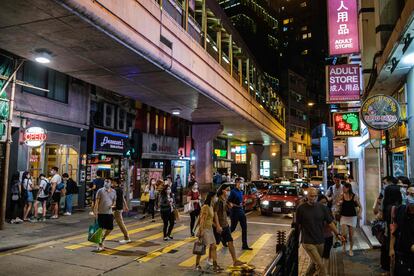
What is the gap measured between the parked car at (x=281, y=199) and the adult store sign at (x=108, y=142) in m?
9.13

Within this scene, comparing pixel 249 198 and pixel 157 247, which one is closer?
pixel 157 247

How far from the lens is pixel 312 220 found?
6.49m

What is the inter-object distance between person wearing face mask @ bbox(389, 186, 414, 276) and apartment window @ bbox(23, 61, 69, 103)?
14.3 meters

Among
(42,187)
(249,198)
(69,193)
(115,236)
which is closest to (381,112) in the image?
(115,236)

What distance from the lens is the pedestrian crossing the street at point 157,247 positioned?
8789 millimetres

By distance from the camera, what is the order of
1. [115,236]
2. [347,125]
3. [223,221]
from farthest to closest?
[347,125] < [115,236] < [223,221]

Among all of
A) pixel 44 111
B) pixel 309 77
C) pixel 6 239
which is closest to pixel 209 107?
pixel 44 111

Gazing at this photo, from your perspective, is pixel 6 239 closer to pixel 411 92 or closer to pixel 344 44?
pixel 411 92

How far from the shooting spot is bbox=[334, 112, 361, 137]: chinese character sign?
599 inches

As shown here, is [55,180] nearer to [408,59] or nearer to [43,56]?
[43,56]

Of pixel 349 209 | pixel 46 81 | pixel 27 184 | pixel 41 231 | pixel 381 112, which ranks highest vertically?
pixel 46 81

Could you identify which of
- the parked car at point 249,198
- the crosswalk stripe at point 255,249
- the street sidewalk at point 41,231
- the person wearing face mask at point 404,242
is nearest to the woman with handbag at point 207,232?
the crosswalk stripe at point 255,249

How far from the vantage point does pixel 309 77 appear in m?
78.2

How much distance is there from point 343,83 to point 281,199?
Answer: 606cm
